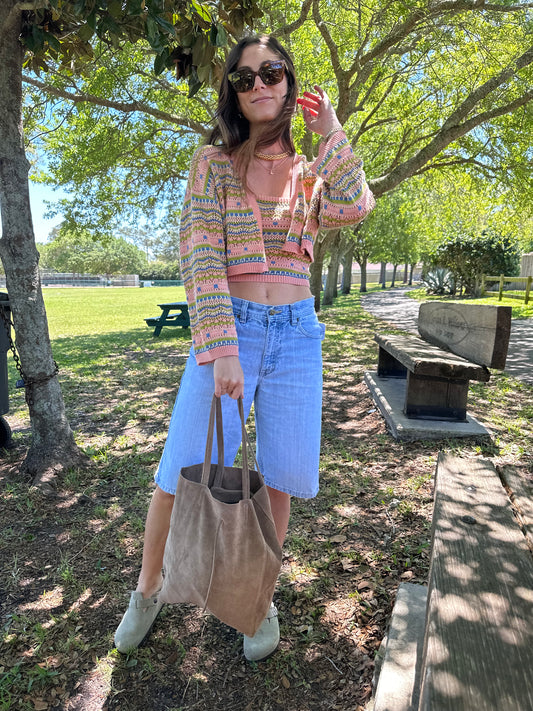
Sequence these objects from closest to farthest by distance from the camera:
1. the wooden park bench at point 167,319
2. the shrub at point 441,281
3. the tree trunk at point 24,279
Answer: the tree trunk at point 24,279, the wooden park bench at point 167,319, the shrub at point 441,281

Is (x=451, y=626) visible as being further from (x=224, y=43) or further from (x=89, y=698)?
(x=224, y=43)

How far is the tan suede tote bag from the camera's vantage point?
5.11ft

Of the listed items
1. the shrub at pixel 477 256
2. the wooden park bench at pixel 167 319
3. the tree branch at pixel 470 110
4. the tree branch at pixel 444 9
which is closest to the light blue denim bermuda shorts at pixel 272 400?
the tree branch at pixel 444 9

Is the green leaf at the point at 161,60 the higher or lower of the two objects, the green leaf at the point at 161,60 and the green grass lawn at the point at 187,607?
the higher

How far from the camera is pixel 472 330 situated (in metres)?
4.17

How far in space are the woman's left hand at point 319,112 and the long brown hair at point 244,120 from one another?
0.06m

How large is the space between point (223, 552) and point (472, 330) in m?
3.28

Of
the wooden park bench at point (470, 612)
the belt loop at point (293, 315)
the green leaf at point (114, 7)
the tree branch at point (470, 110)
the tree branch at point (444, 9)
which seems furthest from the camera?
the tree branch at point (470, 110)

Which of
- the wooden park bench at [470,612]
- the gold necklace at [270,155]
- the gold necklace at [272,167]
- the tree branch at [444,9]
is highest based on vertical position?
the tree branch at [444,9]

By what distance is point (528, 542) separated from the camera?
1.41 metres

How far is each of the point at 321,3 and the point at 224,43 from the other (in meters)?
7.38

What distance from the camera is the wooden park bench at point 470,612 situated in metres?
0.91

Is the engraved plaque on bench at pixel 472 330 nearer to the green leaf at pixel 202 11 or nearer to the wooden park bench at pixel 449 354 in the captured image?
the wooden park bench at pixel 449 354

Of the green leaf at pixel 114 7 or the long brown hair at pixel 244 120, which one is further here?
the green leaf at pixel 114 7
